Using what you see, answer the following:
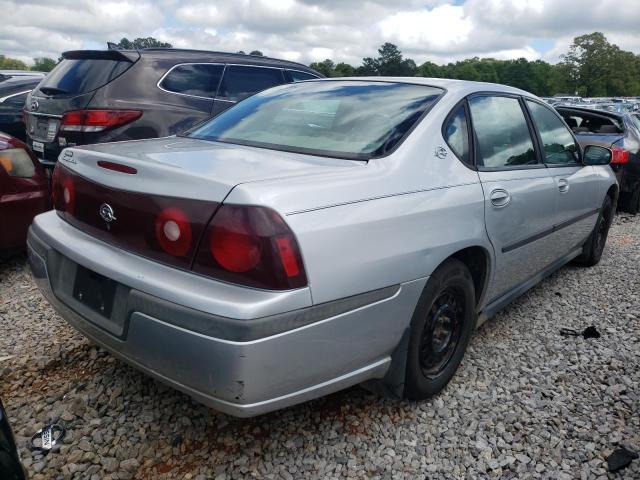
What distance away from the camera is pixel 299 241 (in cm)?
168

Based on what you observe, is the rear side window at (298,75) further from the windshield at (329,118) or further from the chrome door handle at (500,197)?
the chrome door handle at (500,197)

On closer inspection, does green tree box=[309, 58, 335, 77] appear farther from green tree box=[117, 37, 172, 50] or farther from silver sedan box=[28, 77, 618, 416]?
silver sedan box=[28, 77, 618, 416]

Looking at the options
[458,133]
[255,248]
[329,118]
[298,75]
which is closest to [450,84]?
[458,133]

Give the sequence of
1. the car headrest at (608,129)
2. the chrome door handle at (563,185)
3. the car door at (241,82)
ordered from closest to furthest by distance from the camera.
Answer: the chrome door handle at (563,185)
the car door at (241,82)
the car headrest at (608,129)

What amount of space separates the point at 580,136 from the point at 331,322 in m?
6.64

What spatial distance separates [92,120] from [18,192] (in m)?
0.90

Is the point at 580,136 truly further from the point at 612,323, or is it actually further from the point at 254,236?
the point at 254,236

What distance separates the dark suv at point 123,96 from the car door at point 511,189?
2.96 metres

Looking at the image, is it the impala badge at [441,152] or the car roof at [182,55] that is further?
the car roof at [182,55]

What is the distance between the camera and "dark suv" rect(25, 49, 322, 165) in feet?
14.7

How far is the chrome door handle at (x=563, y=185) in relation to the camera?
133 inches

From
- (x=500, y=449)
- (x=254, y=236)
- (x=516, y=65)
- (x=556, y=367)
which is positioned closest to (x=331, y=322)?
(x=254, y=236)

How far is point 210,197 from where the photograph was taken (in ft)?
5.63

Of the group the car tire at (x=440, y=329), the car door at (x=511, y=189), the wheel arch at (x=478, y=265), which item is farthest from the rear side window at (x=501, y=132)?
the car tire at (x=440, y=329)
